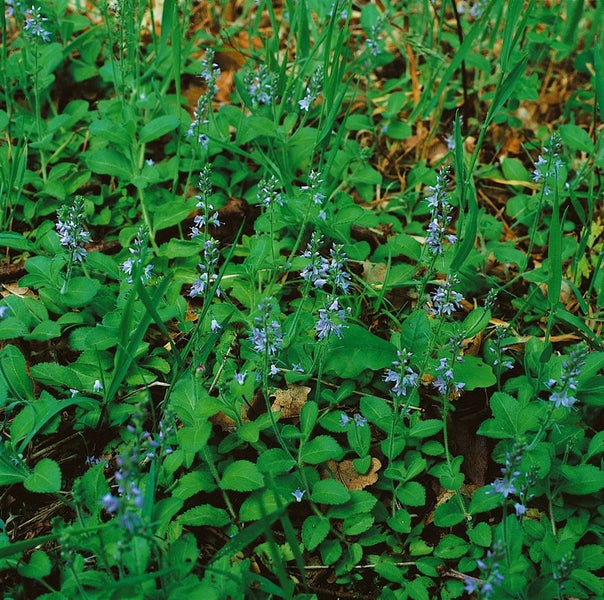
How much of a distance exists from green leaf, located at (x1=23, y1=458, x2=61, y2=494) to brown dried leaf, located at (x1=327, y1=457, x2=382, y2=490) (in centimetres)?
107

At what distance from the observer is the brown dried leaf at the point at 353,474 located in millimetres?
2959

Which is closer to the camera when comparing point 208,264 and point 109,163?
point 208,264

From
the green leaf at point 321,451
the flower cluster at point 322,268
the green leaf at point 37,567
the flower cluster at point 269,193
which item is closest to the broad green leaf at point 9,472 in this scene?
the green leaf at point 37,567

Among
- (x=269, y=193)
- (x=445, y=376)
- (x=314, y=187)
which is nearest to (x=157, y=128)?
(x=269, y=193)

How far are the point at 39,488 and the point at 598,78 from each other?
2985 mm

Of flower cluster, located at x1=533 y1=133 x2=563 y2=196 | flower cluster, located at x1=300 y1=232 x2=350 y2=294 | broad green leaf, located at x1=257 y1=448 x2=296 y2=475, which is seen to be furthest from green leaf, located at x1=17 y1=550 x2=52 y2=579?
flower cluster, located at x1=533 y1=133 x2=563 y2=196

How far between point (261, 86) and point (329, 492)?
2270 millimetres

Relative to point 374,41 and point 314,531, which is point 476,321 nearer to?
point 314,531

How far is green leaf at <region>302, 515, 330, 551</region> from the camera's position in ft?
8.86

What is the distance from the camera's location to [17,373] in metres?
3.00

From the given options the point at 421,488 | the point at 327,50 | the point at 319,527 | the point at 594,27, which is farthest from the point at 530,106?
the point at 319,527

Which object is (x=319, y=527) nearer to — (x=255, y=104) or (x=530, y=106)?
(x=255, y=104)

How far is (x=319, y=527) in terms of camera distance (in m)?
2.74

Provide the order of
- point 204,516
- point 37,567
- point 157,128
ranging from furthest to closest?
point 157,128 < point 204,516 < point 37,567
